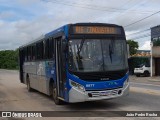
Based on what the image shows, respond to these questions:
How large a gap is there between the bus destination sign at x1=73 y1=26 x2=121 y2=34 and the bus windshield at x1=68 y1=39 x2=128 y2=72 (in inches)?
13.2

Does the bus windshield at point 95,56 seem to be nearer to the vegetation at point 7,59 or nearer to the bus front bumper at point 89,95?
the bus front bumper at point 89,95

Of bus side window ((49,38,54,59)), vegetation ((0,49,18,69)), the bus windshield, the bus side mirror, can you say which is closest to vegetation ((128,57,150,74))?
bus side window ((49,38,54,59))

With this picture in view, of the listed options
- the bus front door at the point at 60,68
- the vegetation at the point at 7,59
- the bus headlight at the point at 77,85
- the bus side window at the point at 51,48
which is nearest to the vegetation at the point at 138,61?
the bus side window at the point at 51,48

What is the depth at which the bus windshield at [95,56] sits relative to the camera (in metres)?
12.9

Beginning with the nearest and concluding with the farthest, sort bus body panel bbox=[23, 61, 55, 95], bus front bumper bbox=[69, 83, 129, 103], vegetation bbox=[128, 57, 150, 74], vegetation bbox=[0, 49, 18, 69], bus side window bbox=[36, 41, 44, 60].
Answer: bus front bumper bbox=[69, 83, 129, 103] → bus body panel bbox=[23, 61, 55, 95] → bus side window bbox=[36, 41, 44, 60] → vegetation bbox=[128, 57, 150, 74] → vegetation bbox=[0, 49, 18, 69]

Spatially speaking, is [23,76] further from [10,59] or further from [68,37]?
[10,59]

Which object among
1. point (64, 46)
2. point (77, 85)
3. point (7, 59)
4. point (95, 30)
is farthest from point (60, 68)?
point (7, 59)

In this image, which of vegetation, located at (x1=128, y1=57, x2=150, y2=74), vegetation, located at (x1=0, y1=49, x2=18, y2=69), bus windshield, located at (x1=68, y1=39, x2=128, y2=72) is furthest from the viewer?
vegetation, located at (x1=0, y1=49, x2=18, y2=69)

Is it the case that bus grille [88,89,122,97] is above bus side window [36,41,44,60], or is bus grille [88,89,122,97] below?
below

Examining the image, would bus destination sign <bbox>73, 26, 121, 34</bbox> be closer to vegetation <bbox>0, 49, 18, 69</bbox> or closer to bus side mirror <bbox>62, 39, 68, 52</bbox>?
bus side mirror <bbox>62, 39, 68, 52</bbox>

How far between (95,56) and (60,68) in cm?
164

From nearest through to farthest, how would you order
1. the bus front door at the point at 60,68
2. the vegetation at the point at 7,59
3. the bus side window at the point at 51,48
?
1. the bus front door at the point at 60,68
2. the bus side window at the point at 51,48
3. the vegetation at the point at 7,59

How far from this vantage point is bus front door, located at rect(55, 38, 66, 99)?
13.5 metres

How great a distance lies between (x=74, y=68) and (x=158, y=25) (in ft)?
147
